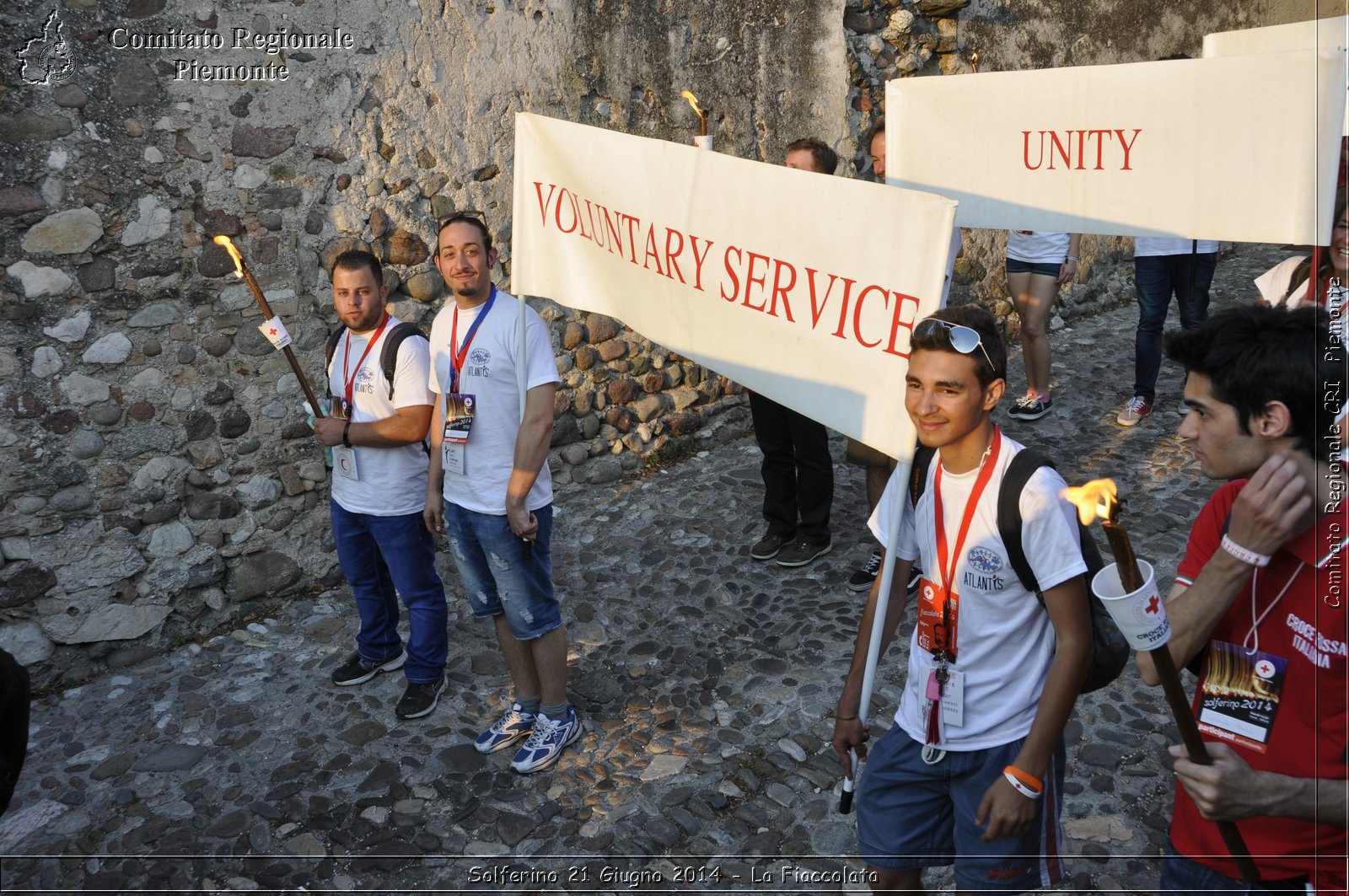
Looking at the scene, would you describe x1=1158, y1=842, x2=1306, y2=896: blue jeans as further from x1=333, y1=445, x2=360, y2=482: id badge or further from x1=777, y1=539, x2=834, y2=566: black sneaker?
x1=333, y1=445, x2=360, y2=482: id badge

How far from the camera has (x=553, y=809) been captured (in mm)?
3393

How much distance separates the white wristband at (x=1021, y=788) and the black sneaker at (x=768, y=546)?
2908 mm

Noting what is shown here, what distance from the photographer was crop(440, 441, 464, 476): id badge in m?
3.54

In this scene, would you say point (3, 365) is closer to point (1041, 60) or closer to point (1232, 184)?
point (1232, 184)

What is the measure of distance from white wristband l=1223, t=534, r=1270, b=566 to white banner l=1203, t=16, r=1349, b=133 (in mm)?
2478

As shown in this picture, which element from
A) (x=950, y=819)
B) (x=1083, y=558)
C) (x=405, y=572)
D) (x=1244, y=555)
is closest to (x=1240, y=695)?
(x=1244, y=555)

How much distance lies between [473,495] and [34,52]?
2606 millimetres

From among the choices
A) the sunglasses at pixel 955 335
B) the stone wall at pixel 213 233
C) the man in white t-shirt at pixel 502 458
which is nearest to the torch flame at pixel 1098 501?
the sunglasses at pixel 955 335

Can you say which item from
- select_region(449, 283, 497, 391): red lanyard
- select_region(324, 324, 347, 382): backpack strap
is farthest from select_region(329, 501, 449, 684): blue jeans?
select_region(449, 283, 497, 391): red lanyard

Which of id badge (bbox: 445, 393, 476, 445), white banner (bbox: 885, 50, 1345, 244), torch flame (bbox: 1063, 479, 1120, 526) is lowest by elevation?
id badge (bbox: 445, 393, 476, 445)

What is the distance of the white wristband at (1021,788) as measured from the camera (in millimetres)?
2080

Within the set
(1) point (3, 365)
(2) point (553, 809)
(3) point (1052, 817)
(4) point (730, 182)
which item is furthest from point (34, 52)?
(3) point (1052, 817)

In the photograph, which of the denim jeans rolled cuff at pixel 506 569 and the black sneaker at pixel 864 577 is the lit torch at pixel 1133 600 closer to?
the denim jeans rolled cuff at pixel 506 569

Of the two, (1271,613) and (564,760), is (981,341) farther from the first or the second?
(564,760)
